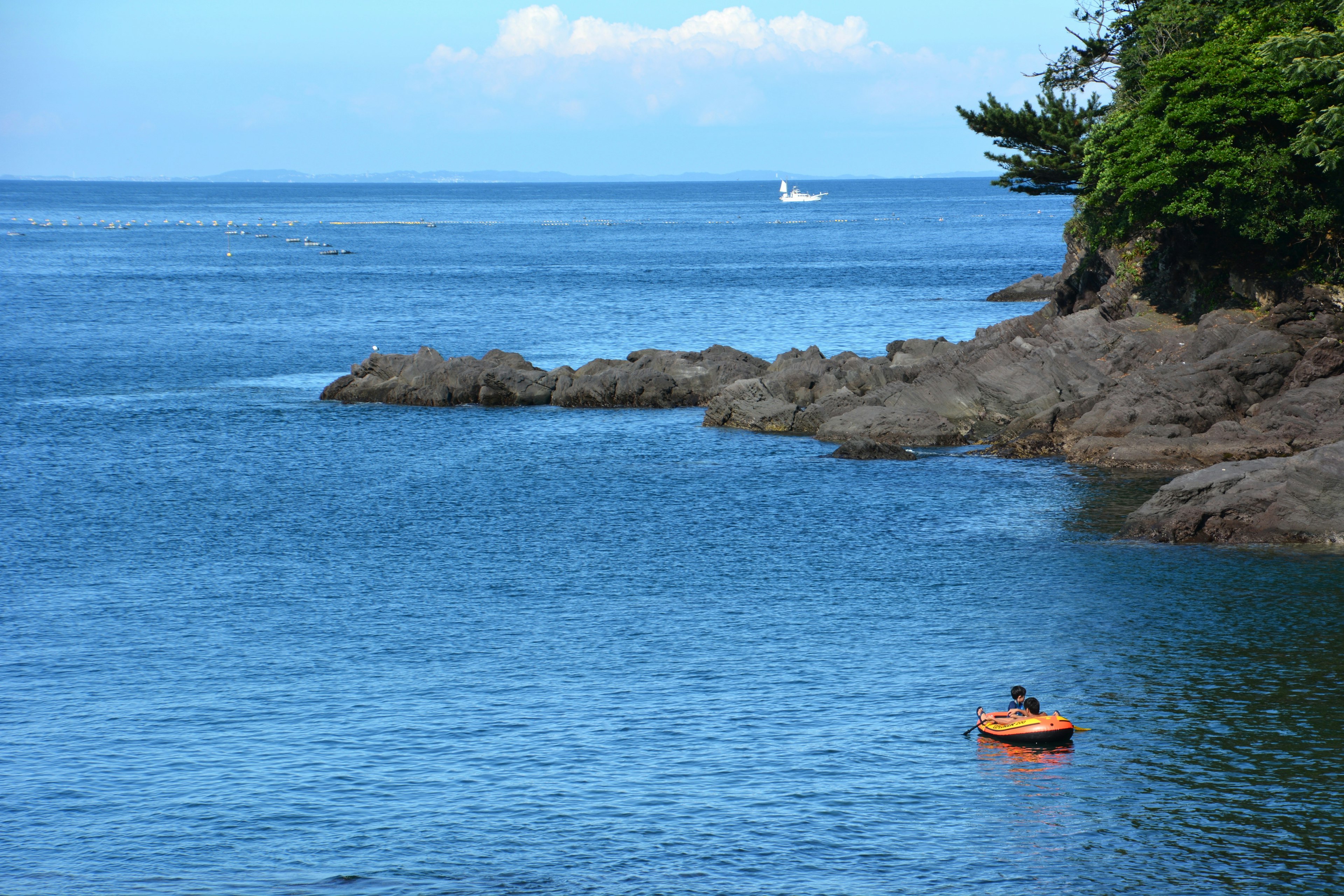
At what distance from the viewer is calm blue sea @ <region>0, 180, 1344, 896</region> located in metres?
25.0

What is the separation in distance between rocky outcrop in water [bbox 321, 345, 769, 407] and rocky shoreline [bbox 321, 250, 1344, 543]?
0.37ft

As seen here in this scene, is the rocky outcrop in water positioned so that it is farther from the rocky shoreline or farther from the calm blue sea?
the calm blue sea

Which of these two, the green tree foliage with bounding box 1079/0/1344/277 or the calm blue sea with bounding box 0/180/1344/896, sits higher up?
the green tree foliage with bounding box 1079/0/1344/277

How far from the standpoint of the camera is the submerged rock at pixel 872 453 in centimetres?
5950

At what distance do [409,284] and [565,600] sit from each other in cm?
12340

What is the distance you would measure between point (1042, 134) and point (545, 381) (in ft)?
105

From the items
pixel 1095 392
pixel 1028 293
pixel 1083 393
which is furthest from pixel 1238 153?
pixel 1028 293

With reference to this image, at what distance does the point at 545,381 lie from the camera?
79500mm

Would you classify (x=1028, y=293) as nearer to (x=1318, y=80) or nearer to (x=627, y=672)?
(x=1318, y=80)

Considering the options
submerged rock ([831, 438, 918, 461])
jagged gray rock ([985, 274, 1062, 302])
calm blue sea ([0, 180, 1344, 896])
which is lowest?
calm blue sea ([0, 180, 1344, 896])

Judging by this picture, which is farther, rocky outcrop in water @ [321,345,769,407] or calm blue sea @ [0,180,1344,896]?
rocky outcrop in water @ [321,345,769,407]

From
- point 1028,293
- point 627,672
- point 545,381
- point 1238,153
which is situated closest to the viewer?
point 627,672

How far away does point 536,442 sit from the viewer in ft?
222

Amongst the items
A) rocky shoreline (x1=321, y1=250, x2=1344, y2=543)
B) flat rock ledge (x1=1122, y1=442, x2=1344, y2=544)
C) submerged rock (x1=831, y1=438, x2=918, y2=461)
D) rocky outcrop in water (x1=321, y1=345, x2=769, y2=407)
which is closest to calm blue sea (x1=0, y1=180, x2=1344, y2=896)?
flat rock ledge (x1=1122, y1=442, x2=1344, y2=544)
